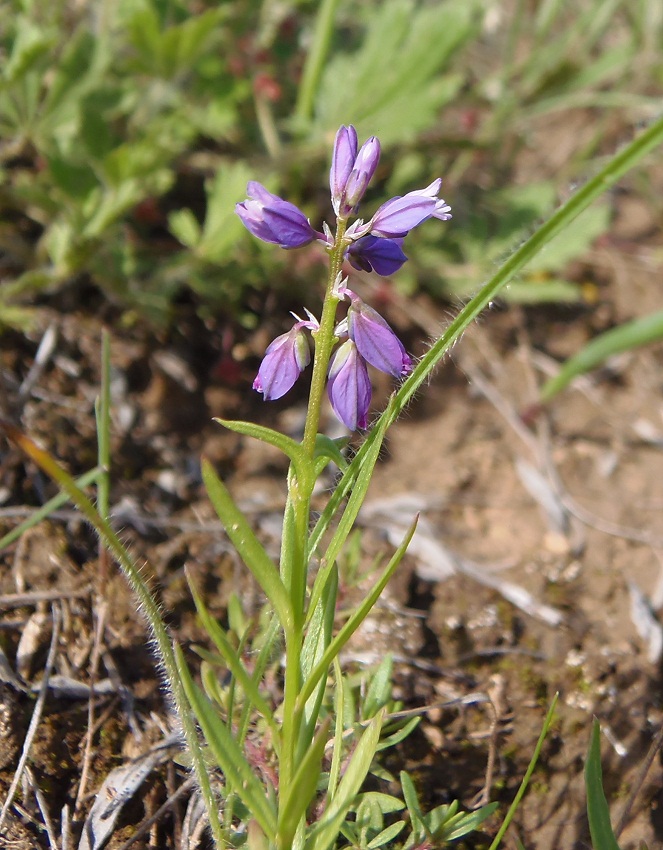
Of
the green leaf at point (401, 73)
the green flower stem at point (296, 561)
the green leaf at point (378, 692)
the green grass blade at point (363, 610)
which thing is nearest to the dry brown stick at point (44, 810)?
the green flower stem at point (296, 561)

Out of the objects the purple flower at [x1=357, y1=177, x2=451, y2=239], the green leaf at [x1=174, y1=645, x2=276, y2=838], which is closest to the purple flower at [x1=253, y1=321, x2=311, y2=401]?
the purple flower at [x1=357, y1=177, x2=451, y2=239]

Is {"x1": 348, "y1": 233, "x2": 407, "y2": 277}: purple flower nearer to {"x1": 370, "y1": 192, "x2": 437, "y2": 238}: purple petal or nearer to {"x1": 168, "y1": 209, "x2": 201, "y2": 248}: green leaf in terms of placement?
{"x1": 370, "y1": 192, "x2": 437, "y2": 238}: purple petal

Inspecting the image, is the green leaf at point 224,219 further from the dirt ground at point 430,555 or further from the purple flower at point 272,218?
the purple flower at point 272,218

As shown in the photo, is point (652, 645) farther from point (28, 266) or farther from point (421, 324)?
point (28, 266)

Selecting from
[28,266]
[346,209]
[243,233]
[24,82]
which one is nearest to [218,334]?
[243,233]

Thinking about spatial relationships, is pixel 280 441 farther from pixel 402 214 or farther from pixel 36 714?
pixel 36 714
